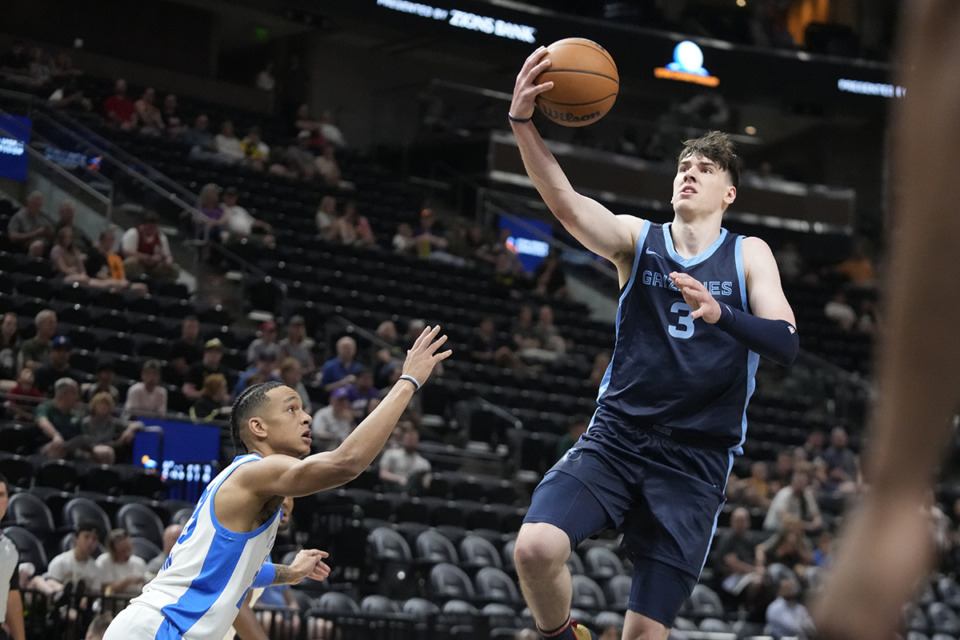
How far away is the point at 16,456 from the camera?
952 centimetres

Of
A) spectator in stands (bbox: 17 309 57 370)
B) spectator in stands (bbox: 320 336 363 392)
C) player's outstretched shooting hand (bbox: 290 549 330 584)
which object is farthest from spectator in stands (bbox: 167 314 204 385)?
player's outstretched shooting hand (bbox: 290 549 330 584)

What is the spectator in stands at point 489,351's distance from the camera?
50.8ft

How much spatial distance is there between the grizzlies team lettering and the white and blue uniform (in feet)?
5.40

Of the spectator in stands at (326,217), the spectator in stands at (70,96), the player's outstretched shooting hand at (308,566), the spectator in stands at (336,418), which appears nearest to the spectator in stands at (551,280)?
the spectator in stands at (326,217)

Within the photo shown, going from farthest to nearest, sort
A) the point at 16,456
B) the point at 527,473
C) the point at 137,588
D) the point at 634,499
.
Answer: the point at 527,473 < the point at 16,456 < the point at 137,588 < the point at 634,499

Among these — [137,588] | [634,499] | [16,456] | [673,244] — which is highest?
[673,244]

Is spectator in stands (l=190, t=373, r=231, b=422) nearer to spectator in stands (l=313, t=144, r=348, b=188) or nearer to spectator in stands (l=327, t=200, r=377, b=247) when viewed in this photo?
spectator in stands (l=327, t=200, r=377, b=247)

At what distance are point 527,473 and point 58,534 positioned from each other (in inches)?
241

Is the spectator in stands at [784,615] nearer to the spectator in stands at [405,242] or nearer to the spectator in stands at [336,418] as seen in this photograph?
the spectator in stands at [336,418]

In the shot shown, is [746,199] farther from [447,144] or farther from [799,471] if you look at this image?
[799,471]

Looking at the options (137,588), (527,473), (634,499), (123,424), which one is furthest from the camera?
(527,473)

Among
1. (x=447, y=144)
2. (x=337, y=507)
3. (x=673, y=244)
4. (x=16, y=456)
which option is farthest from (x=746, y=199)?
(x=673, y=244)

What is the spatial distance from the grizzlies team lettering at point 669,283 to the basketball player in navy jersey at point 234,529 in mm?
777

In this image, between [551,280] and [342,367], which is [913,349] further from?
[551,280]
